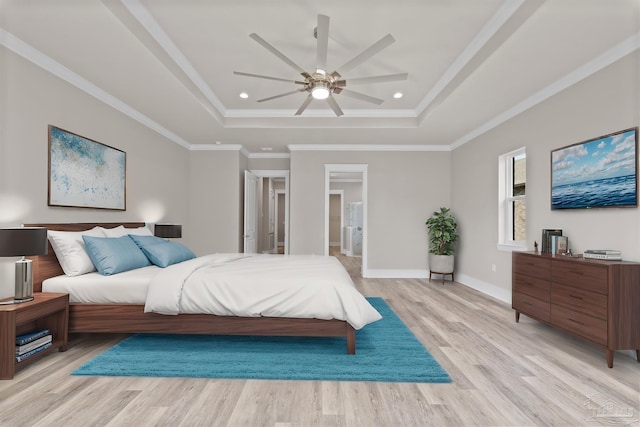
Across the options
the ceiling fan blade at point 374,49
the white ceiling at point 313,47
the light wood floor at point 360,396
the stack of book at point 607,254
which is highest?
the white ceiling at point 313,47

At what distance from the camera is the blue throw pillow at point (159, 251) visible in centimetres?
333

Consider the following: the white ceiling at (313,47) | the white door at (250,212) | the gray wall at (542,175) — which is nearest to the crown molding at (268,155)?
the white door at (250,212)

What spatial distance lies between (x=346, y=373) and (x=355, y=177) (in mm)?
8217

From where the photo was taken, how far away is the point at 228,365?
233 centimetres

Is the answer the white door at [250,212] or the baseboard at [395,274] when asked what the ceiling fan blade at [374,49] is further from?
the baseboard at [395,274]

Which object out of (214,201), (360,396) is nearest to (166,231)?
(214,201)

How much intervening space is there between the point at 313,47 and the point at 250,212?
3.96 meters

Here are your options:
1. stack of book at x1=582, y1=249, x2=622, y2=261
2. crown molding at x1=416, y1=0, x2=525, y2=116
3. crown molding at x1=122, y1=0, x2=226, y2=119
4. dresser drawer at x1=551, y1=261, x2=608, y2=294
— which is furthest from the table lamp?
stack of book at x1=582, y1=249, x2=622, y2=261

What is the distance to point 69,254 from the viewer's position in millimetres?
2807

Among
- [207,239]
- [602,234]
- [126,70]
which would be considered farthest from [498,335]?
[207,239]

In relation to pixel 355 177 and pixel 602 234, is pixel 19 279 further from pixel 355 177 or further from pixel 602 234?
pixel 355 177

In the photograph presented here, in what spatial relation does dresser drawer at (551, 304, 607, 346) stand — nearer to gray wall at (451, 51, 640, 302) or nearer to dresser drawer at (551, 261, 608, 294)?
dresser drawer at (551, 261, 608, 294)

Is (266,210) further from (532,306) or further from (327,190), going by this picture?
(532,306)

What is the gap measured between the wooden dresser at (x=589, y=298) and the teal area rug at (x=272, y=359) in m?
1.27
